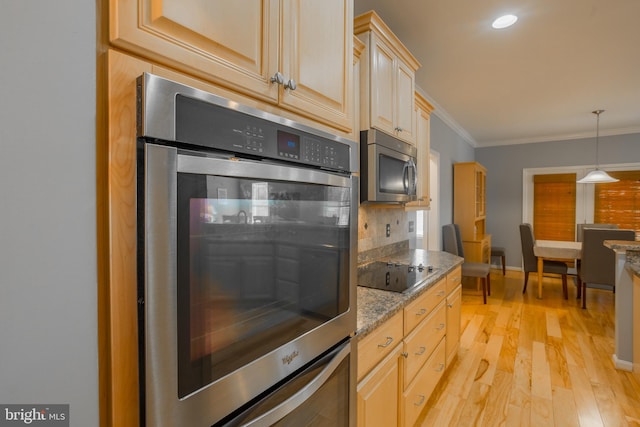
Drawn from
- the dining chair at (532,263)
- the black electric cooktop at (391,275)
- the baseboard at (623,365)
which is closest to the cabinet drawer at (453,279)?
the black electric cooktop at (391,275)

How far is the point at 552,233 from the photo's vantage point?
567 cm

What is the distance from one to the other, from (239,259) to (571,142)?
22.6 ft

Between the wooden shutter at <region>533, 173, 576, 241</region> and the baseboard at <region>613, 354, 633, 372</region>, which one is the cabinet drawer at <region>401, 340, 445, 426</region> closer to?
the baseboard at <region>613, 354, 633, 372</region>

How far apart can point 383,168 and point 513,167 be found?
528 cm

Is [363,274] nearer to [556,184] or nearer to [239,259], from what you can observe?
[239,259]

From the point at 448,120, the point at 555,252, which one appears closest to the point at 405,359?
the point at 555,252

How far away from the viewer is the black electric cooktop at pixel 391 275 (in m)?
1.67

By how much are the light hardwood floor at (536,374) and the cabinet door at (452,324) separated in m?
0.21

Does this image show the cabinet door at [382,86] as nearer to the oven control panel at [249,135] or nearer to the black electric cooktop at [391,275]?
the black electric cooktop at [391,275]

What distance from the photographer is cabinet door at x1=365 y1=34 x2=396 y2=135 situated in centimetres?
184

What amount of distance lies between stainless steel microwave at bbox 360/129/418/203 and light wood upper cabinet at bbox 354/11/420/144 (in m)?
0.08

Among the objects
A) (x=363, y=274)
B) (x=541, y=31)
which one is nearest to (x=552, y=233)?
(x=541, y=31)

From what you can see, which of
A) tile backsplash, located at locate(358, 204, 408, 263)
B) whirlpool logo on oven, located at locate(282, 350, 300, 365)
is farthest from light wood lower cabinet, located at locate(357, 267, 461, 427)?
tile backsplash, located at locate(358, 204, 408, 263)

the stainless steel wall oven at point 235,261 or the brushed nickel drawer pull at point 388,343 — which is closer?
the stainless steel wall oven at point 235,261
